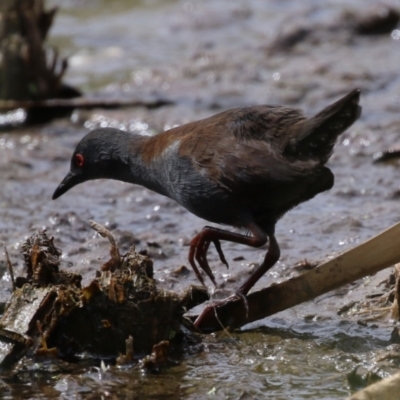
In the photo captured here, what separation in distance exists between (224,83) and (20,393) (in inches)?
273

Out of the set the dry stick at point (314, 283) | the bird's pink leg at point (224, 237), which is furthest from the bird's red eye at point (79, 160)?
the dry stick at point (314, 283)

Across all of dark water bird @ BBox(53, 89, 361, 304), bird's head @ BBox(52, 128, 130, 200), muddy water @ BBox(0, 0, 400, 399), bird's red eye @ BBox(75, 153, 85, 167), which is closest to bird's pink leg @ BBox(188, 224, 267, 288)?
dark water bird @ BBox(53, 89, 361, 304)

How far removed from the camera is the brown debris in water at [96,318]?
4719mm

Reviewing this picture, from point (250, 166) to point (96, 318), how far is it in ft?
3.85

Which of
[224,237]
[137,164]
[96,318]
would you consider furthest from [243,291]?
[137,164]

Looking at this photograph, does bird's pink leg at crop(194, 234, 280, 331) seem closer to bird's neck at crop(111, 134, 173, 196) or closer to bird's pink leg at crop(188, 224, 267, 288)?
bird's pink leg at crop(188, 224, 267, 288)

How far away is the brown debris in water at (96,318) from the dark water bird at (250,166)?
62cm

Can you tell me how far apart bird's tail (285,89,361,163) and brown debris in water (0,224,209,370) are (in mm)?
1052

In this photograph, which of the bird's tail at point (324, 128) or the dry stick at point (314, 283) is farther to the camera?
the bird's tail at point (324, 128)

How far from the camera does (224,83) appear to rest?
36.0 ft

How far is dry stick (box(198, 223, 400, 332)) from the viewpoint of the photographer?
15.5 ft

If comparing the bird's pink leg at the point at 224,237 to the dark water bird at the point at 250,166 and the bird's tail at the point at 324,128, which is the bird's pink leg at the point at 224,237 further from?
the bird's tail at the point at 324,128

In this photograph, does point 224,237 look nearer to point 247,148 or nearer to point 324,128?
point 247,148

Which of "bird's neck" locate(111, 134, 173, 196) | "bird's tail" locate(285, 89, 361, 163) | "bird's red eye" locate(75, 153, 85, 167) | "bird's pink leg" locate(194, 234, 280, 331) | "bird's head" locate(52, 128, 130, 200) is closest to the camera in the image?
"bird's tail" locate(285, 89, 361, 163)
